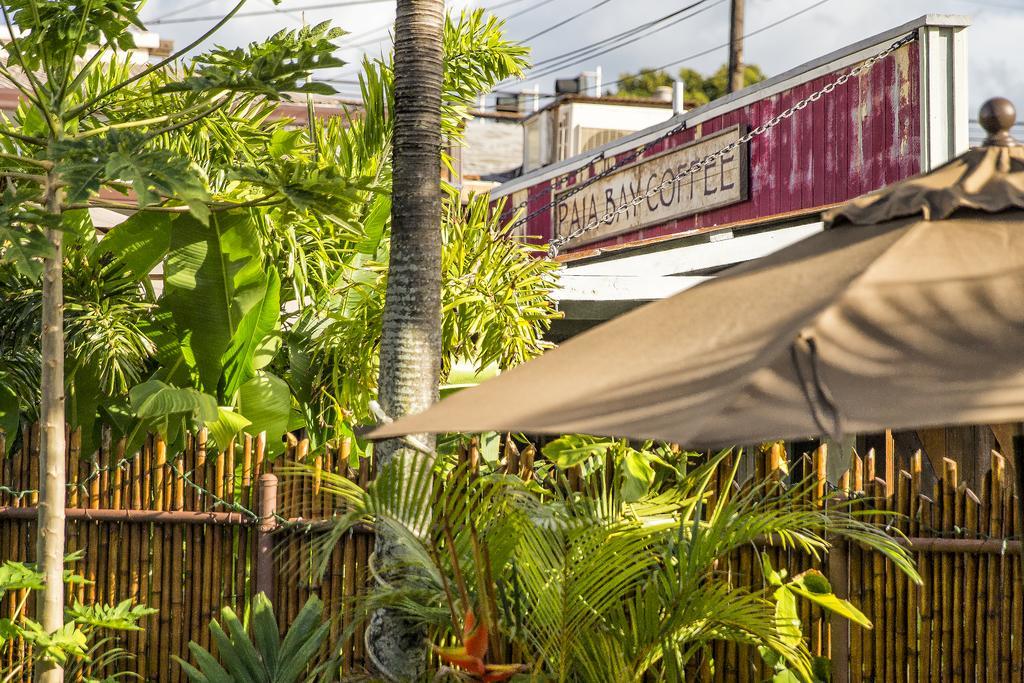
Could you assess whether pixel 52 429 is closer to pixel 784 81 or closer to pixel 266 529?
pixel 266 529

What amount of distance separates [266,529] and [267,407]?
1.74 m

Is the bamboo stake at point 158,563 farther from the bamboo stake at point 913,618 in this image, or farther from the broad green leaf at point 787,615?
the bamboo stake at point 913,618

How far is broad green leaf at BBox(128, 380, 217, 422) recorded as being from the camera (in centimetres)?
638

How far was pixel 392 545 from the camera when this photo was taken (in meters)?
4.96

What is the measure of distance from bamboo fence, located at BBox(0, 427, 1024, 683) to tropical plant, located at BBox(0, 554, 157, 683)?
122 mm

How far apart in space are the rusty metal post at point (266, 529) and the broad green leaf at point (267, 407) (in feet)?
5.12

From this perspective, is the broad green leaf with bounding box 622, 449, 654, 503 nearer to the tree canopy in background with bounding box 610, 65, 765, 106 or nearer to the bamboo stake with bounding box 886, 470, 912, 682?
the bamboo stake with bounding box 886, 470, 912, 682

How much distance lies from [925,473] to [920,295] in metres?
8.10

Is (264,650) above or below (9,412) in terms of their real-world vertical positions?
below

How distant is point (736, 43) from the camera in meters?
20.9

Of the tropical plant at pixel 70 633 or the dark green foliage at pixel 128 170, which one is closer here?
the dark green foliage at pixel 128 170

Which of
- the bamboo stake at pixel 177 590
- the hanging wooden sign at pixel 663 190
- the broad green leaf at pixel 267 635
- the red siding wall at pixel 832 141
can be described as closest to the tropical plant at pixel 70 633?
the bamboo stake at pixel 177 590

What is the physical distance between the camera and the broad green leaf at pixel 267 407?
7598 mm

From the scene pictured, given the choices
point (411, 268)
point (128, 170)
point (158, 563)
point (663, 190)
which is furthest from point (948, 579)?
point (663, 190)
